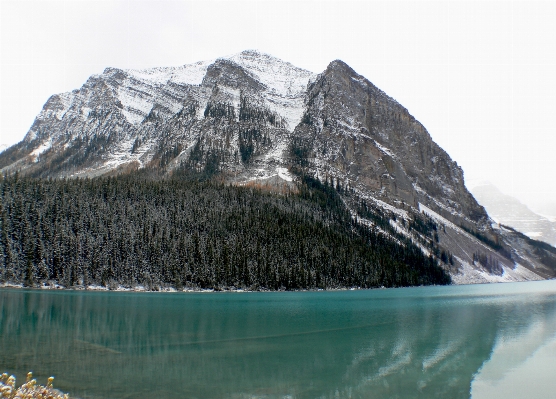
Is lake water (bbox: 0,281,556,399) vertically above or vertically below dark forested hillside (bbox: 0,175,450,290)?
below

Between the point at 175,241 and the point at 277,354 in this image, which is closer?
the point at 277,354

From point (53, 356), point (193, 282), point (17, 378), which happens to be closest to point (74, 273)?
point (193, 282)

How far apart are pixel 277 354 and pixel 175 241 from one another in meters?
80.4

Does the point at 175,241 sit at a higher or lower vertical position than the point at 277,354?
higher

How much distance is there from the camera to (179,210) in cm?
11994

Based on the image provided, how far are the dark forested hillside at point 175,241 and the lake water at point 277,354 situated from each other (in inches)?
1858

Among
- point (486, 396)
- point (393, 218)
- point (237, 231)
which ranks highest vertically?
point (393, 218)

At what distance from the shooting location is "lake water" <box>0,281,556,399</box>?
19.8 metres

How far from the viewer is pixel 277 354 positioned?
2675 cm

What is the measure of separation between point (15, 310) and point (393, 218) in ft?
528

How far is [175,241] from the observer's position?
103000mm

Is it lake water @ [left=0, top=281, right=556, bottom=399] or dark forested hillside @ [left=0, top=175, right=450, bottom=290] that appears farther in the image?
dark forested hillside @ [left=0, top=175, right=450, bottom=290]

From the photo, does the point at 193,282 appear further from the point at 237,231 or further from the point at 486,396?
the point at 486,396

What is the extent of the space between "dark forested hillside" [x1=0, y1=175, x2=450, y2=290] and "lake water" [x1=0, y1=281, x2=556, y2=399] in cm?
4720
